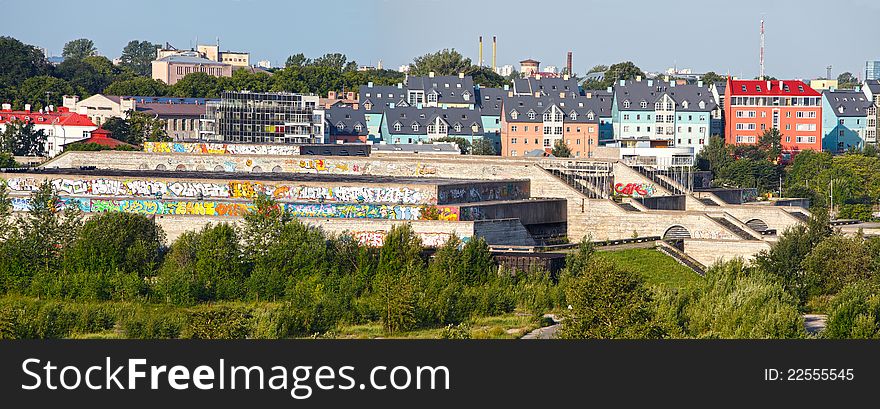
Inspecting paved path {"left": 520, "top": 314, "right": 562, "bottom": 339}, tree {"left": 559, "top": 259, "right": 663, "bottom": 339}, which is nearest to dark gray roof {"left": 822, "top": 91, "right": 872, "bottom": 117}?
paved path {"left": 520, "top": 314, "right": 562, "bottom": 339}

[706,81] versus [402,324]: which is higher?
[706,81]

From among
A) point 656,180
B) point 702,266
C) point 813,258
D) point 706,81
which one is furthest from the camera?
point 706,81

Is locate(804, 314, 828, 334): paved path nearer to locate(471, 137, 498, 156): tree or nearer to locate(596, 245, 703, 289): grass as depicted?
locate(596, 245, 703, 289): grass

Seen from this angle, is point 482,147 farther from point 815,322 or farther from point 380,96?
point 815,322

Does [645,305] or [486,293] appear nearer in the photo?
[645,305]

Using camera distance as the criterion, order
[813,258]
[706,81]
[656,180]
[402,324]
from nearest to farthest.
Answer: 1. [402,324]
2. [813,258]
3. [656,180]
4. [706,81]

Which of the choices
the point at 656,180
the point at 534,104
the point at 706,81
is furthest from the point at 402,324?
the point at 706,81

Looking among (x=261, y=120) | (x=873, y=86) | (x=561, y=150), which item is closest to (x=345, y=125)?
(x=261, y=120)

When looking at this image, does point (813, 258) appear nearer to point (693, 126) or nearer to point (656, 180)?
point (656, 180)
